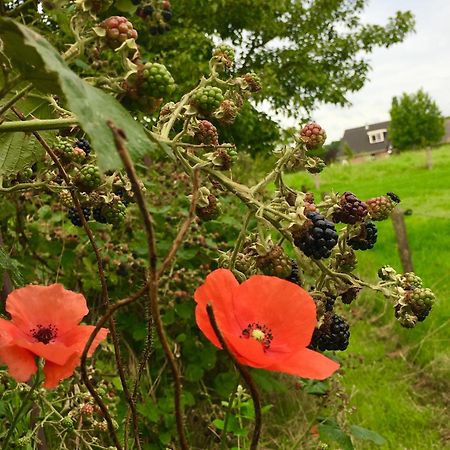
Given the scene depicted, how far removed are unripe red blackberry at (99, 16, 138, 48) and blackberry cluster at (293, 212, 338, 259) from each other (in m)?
0.23

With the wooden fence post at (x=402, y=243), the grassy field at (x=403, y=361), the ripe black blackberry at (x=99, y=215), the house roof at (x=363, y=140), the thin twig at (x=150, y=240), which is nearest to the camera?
the thin twig at (x=150, y=240)

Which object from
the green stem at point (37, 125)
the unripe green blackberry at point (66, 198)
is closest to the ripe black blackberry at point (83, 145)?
the unripe green blackberry at point (66, 198)

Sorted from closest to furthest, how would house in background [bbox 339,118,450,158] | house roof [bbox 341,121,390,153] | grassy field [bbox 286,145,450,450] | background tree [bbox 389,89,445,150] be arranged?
grassy field [bbox 286,145,450,450] → background tree [bbox 389,89,445,150] → house in background [bbox 339,118,450,158] → house roof [bbox 341,121,390,153]

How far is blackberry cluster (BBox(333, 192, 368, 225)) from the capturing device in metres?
0.66

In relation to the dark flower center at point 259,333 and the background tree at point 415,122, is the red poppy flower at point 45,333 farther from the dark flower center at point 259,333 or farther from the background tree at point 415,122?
the background tree at point 415,122

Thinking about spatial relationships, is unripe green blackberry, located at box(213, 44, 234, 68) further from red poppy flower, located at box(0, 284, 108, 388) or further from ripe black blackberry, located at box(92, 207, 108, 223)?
red poppy flower, located at box(0, 284, 108, 388)

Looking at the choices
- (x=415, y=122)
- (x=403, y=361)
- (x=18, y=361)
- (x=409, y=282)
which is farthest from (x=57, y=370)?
(x=415, y=122)

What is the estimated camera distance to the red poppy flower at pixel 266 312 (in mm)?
462

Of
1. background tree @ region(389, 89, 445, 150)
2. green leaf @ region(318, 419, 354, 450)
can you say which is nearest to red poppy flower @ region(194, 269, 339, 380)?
green leaf @ region(318, 419, 354, 450)

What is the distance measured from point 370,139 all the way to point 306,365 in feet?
161

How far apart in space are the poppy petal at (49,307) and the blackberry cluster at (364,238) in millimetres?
288

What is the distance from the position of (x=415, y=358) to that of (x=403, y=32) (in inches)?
399

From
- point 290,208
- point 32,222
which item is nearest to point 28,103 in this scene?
point 290,208

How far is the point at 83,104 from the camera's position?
418mm
